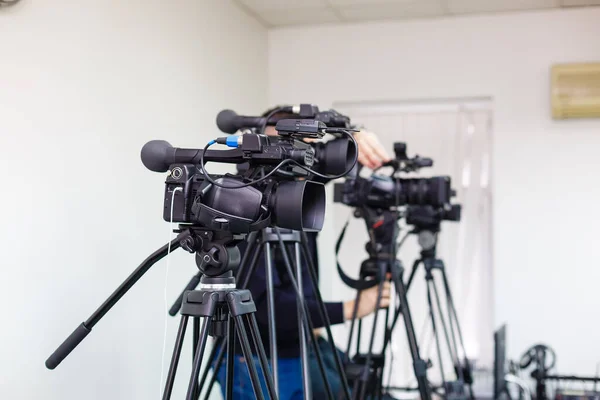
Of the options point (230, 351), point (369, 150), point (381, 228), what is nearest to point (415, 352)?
point (381, 228)

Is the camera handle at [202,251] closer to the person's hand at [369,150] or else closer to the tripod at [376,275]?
the person's hand at [369,150]

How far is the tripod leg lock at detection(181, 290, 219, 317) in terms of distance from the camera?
4.72 feet

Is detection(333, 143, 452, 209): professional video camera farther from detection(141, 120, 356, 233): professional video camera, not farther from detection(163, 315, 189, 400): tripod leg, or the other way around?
detection(163, 315, 189, 400): tripod leg

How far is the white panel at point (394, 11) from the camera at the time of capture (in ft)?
13.3

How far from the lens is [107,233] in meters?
Result: 2.59

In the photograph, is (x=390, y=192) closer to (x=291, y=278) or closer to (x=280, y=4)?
(x=291, y=278)

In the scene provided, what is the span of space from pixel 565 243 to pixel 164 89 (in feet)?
7.96

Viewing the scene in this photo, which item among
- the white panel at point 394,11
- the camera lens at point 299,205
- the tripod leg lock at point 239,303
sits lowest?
the tripod leg lock at point 239,303

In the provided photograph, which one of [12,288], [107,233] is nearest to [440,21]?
[107,233]

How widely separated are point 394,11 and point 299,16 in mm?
572

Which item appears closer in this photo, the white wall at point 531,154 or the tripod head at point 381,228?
the tripod head at point 381,228

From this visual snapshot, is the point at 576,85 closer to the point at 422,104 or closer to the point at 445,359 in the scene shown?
the point at 422,104

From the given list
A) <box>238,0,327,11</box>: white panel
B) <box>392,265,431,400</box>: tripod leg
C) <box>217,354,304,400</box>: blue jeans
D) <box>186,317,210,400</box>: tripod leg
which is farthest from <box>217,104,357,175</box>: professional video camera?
<box>238,0,327,11</box>: white panel

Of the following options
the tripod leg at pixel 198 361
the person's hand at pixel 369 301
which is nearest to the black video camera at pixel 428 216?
the person's hand at pixel 369 301
